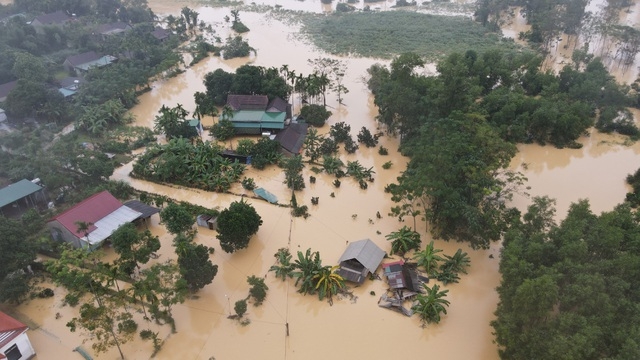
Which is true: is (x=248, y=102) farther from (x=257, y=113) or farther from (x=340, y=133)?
(x=340, y=133)

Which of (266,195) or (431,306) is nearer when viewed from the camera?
(431,306)

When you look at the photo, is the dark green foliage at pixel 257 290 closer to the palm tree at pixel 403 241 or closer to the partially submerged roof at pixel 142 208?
the palm tree at pixel 403 241

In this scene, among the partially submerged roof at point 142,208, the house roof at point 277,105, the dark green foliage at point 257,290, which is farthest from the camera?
the house roof at point 277,105

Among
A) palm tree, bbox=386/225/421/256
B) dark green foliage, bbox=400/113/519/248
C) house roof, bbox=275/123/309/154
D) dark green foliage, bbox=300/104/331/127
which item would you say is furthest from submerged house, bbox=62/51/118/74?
palm tree, bbox=386/225/421/256

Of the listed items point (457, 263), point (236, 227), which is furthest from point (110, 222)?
point (457, 263)

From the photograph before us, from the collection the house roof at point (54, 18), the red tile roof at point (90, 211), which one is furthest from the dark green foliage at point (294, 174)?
the house roof at point (54, 18)

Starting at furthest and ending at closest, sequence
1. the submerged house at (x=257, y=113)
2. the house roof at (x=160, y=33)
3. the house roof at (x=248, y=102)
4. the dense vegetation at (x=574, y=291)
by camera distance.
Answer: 1. the house roof at (x=160, y=33)
2. the house roof at (x=248, y=102)
3. the submerged house at (x=257, y=113)
4. the dense vegetation at (x=574, y=291)

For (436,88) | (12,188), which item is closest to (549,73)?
(436,88)
